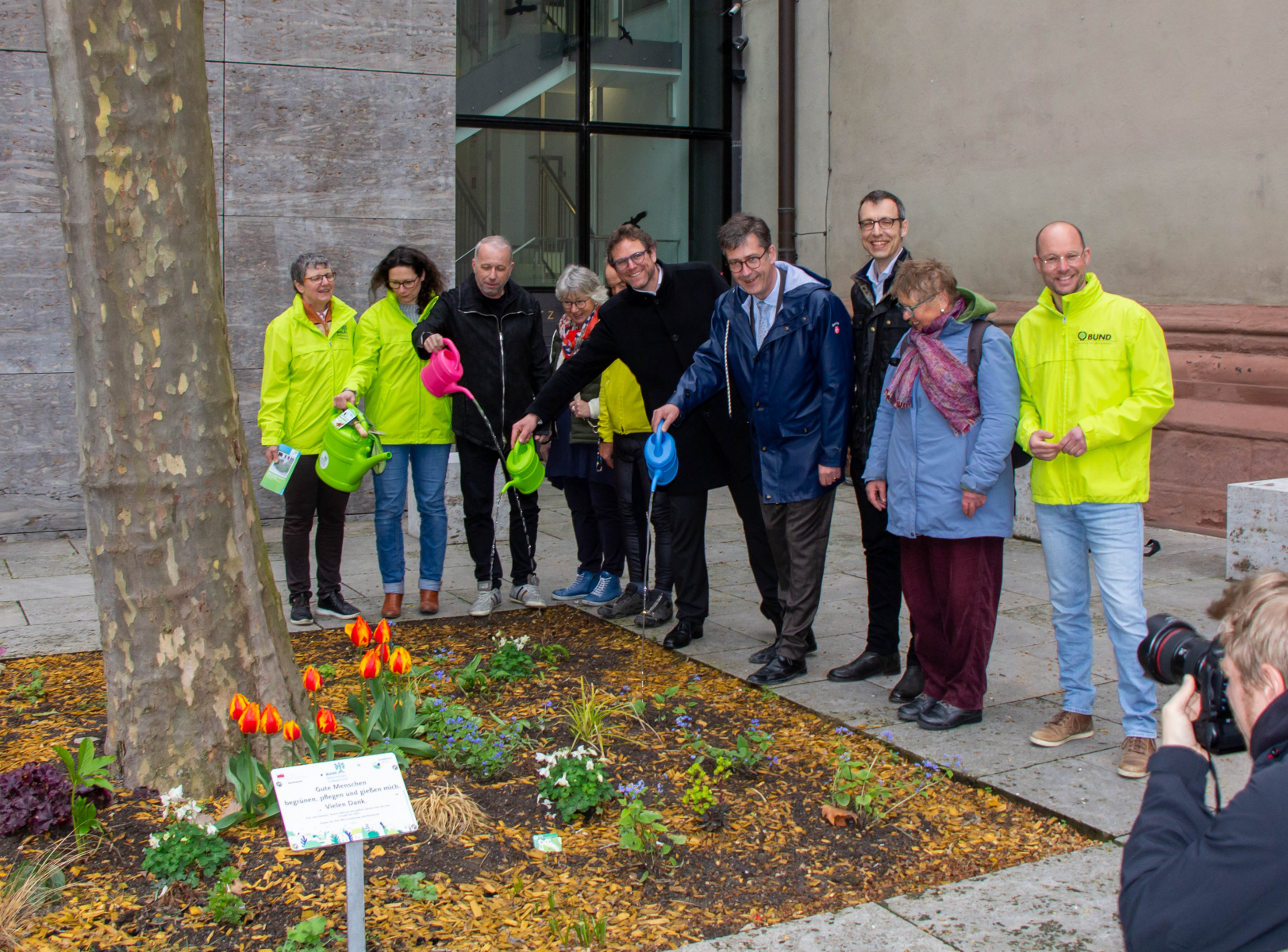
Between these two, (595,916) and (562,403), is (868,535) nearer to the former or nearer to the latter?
(562,403)

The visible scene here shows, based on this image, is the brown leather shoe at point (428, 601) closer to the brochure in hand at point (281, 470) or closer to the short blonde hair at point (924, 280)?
the brochure in hand at point (281, 470)

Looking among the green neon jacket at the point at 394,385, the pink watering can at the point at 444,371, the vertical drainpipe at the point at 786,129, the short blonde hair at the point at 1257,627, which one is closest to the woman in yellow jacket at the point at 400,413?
the green neon jacket at the point at 394,385

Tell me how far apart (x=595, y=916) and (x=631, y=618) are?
3.25 m

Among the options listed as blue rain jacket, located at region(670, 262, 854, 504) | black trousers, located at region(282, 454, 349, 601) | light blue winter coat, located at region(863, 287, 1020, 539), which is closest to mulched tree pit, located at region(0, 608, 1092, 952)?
light blue winter coat, located at region(863, 287, 1020, 539)

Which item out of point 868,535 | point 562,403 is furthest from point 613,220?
point 868,535

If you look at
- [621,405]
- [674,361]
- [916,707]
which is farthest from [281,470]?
[916,707]

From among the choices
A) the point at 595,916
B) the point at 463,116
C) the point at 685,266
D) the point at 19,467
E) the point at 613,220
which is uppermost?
the point at 463,116

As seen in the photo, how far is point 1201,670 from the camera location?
207 cm

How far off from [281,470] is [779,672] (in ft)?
8.19

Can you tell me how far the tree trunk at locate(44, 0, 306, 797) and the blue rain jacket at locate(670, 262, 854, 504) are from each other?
206 centimetres

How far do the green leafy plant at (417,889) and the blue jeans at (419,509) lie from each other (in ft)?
10.1

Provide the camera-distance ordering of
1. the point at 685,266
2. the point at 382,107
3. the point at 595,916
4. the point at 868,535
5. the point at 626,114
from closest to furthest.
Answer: the point at 595,916 → the point at 868,535 → the point at 685,266 → the point at 382,107 → the point at 626,114

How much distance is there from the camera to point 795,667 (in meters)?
5.18

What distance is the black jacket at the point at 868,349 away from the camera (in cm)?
481
